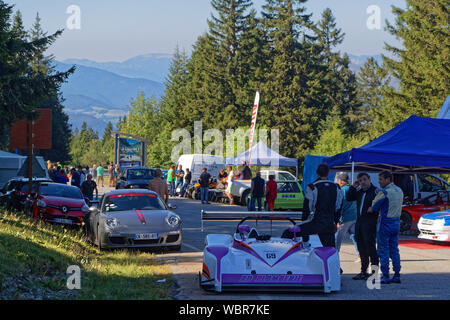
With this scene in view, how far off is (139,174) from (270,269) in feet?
95.2

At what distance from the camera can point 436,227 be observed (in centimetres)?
1823

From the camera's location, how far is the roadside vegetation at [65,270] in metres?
9.44

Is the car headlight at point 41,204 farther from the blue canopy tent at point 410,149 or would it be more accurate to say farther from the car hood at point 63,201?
the blue canopy tent at point 410,149

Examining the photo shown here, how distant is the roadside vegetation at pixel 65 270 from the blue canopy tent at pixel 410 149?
23.8 feet

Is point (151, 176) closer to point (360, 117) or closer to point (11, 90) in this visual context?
point (11, 90)

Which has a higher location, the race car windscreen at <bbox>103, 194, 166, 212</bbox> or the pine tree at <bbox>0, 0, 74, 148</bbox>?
the pine tree at <bbox>0, 0, 74, 148</bbox>

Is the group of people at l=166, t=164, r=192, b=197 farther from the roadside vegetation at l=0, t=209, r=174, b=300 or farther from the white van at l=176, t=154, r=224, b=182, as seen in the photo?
the roadside vegetation at l=0, t=209, r=174, b=300

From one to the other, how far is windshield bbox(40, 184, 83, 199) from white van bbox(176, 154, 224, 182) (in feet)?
81.2

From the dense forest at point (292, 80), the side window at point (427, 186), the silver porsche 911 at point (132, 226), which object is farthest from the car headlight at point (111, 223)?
the dense forest at point (292, 80)

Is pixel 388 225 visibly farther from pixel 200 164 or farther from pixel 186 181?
pixel 200 164

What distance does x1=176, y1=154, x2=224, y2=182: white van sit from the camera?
154ft

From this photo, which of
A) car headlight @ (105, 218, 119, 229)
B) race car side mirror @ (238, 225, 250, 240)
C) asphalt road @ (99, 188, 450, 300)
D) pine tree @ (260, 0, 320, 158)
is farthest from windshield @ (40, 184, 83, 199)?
pine tree @ (260, 0, 320, 158)

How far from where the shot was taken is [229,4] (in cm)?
8000
